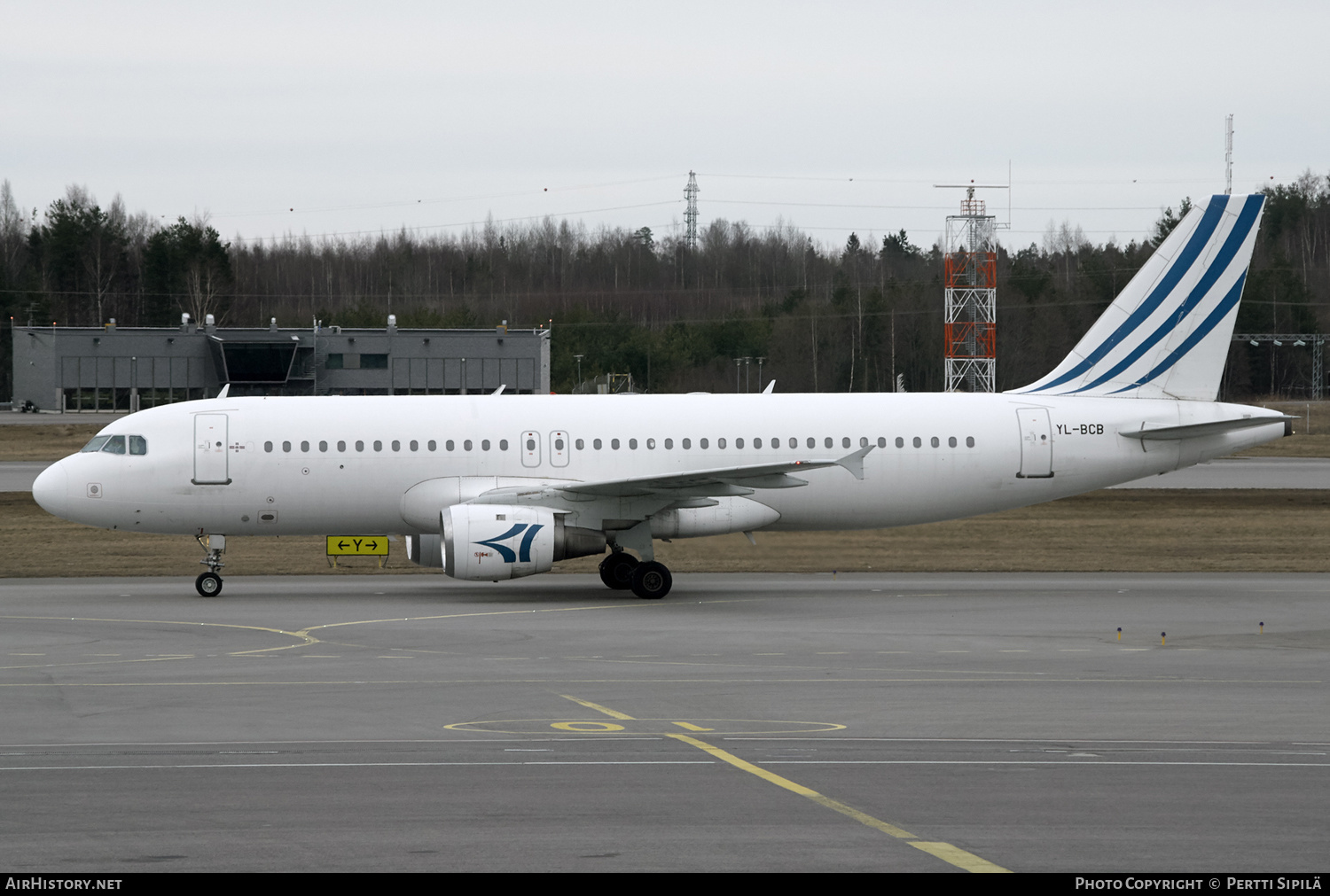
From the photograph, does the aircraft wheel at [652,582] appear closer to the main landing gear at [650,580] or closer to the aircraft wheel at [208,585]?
the main landing gear at [650,580]

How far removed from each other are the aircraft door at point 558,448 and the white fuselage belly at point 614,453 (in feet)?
0.11

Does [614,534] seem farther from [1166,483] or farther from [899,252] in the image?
[899,252]

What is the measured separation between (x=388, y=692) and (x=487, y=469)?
35.0 ft

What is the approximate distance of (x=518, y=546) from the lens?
24.3m

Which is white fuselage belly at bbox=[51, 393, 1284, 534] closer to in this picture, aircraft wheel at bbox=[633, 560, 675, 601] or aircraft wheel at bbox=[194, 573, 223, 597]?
aircraft wheel at bbox=[194, 573, 223, 597]

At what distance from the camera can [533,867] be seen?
8.60m

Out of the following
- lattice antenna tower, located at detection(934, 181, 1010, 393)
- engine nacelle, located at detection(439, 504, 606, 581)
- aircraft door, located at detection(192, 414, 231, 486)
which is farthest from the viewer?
lattice antenna tower, located at detection(934, 181, 1010, 393)

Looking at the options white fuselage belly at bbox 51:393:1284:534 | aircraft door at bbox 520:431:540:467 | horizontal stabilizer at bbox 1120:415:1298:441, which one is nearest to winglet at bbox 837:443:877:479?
white fuselage belly at bbox 51:393:1284:534

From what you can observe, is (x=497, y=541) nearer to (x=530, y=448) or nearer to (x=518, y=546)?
(x=518, y=546)

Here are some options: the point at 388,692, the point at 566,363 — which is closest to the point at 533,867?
the point at 388,692

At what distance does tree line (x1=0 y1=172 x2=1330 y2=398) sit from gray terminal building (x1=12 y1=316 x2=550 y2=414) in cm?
1317

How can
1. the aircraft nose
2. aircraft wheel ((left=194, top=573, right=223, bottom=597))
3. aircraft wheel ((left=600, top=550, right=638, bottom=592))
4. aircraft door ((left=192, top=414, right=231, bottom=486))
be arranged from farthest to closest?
aircraft wheel ((left=600, top=550, right=638, bottom=592)) → aircraft door ((left=192, top=414, right=231, bottom=486)) → the aircraft nose → aircraft wheel ((left=194, top=573, right=223, bottom=597))

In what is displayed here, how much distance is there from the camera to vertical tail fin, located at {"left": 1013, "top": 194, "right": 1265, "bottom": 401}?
2859 cm

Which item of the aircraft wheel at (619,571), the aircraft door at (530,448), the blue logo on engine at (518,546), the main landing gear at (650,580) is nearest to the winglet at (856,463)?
the main landing gear at (650,580)
